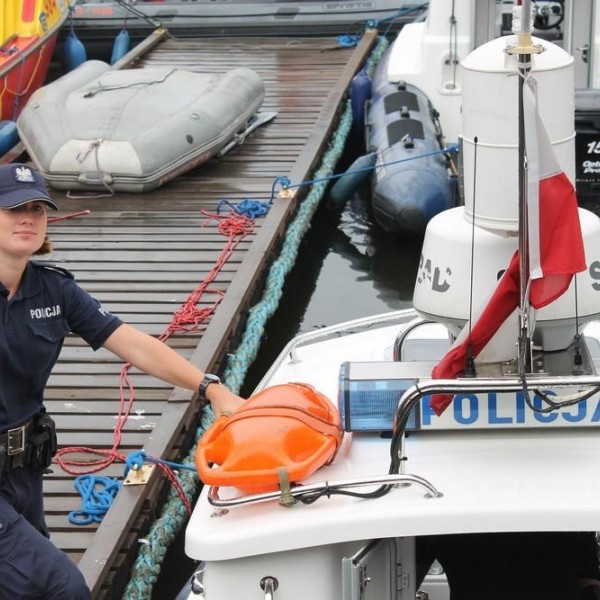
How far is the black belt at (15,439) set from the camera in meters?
3.06

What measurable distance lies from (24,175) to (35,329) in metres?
0.41

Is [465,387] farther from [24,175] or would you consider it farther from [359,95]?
[359,95]

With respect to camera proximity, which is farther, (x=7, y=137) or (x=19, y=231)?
(x=7, y=137)

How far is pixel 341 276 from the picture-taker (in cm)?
991

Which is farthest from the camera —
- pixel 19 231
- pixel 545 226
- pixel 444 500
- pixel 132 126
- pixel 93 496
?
pixel 132 126

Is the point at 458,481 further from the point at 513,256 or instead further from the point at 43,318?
the point at 43,318

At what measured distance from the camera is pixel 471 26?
34.2ft

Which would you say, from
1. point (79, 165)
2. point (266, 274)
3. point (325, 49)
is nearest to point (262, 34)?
point (325, 49)

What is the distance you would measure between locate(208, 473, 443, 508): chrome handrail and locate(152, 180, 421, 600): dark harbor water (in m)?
5.32

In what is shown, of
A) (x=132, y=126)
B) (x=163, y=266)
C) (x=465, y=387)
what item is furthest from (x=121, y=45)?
(x=465, y=387)

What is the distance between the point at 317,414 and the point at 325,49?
11163 mm

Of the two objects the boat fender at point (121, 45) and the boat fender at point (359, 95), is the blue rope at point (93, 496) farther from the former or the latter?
the boat fender at point (121, 45)

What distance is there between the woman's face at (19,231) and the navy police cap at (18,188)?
2 centimetres

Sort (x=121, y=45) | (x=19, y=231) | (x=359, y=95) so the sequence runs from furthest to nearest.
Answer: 1. (x=121, y=45)
2. (x=359, y=95)
3. (x=19, y=231)
